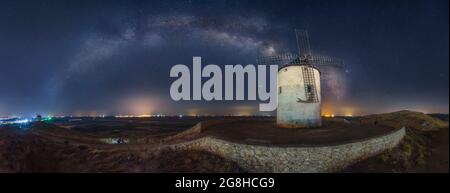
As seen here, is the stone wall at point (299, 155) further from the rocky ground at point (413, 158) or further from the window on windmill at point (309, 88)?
the window on windmill at point (309, 88)

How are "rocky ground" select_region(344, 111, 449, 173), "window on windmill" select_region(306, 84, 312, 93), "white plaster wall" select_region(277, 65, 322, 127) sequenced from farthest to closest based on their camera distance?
1. "window on windmill" select_region(306, 84, 312, 93)
2. "white plaster wall" select_region(277, 65, 322, 127)
3. "rocky ground" select_region(344, 111, 449, 173)

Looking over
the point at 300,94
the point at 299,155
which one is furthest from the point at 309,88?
the point at 299,155

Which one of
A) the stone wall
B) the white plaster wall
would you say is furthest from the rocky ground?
the white plaster wall

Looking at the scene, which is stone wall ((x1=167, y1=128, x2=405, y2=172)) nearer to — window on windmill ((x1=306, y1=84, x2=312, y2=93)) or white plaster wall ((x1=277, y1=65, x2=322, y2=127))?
white plaster wall ((x1=277, y1=65, x2=322, y2=127))

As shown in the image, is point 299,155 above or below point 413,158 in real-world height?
above

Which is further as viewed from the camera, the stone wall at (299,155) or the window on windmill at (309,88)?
the window on windmill at (309,88)

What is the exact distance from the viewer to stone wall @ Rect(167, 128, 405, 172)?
13.4 metres

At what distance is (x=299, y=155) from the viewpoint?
13391mm

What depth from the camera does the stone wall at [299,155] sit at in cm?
Result: 1341

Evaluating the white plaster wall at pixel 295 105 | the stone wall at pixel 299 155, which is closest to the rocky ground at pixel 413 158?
the stone wall at pixel 299 155

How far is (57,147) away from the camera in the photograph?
715 inches

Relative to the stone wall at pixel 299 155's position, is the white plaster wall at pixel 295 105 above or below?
above

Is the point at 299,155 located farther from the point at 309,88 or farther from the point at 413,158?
the point at 309,88
